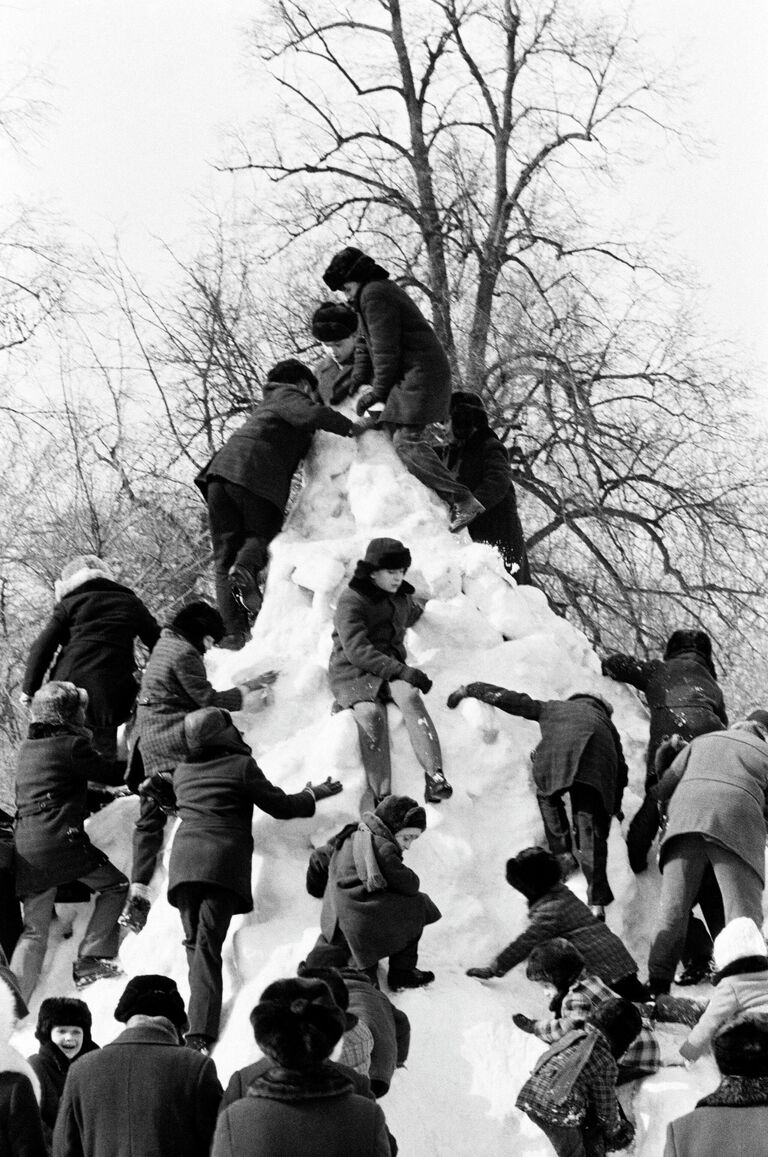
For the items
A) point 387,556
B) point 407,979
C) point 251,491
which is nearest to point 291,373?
point 251,491

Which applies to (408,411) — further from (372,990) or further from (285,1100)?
(285,1100)

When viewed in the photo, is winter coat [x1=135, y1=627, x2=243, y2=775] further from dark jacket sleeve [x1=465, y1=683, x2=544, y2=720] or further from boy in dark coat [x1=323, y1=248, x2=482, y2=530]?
boy in dark coat [x1=323, y1=248, x2=482, y2=530]

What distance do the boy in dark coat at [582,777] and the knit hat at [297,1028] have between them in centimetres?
315

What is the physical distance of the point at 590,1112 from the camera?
580 cm

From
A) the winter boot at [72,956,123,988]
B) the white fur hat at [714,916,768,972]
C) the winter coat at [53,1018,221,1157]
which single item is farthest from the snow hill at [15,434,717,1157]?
the winter coat at [53,1018,221,1157]

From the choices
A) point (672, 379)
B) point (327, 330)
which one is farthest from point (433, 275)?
point (327, 330)

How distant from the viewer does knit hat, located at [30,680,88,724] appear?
7719 millimetres

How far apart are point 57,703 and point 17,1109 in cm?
335

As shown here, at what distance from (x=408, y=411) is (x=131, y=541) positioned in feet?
21.0

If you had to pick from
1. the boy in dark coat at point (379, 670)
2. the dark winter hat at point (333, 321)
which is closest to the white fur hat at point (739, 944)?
the boy in dark coat at point (379, 670)

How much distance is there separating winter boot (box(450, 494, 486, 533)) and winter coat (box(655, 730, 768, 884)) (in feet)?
8.53

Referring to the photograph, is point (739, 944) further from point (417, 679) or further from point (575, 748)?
point (417, 679)

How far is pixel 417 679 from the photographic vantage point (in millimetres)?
7898

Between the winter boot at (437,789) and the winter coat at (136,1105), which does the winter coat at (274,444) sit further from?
the winter coat at (136,1105)
